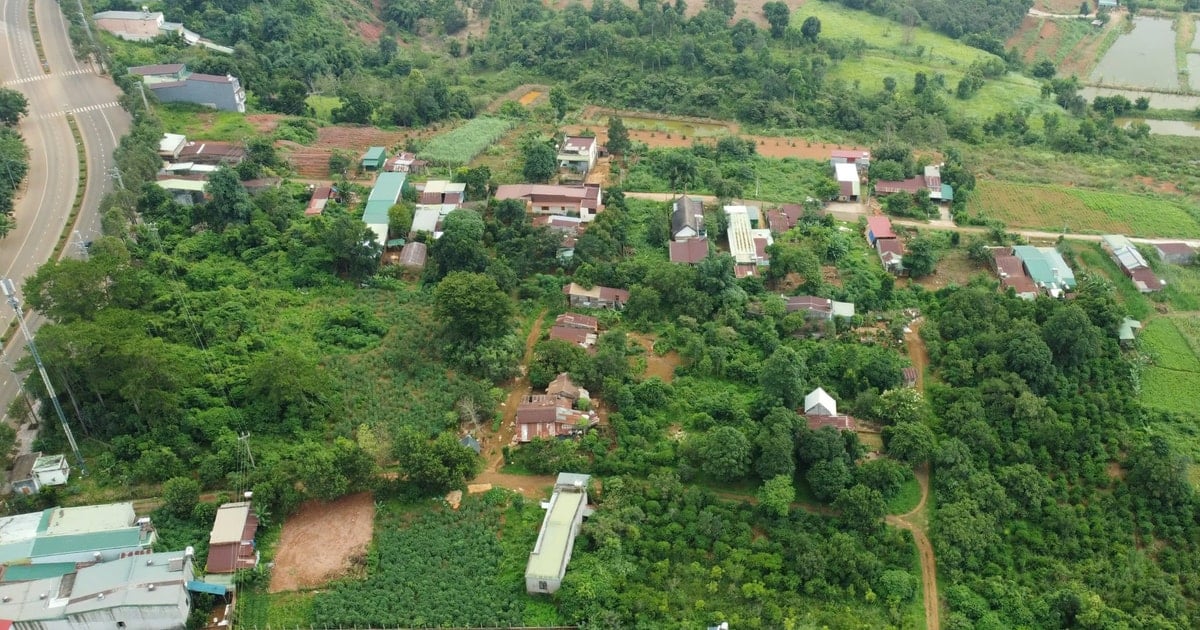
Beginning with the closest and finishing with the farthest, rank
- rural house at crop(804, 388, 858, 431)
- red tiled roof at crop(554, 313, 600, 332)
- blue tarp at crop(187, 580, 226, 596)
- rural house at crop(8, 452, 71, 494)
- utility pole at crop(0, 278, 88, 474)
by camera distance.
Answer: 1. blue tarp at crop(187, 580, 226, 596)
2. rural house at crop(8, 452, 71, 494)
3. utility pole at crop(0, 278, 88, 474)
4. rural house at crop(804, 388, 858, 431)
5. red tiled roof at crop(554, 313, 600, 332)

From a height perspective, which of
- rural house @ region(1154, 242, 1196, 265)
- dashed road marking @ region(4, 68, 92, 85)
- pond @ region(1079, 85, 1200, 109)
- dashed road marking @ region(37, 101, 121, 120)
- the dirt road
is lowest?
dashed road marking @ region(37, 101, 121, 120)

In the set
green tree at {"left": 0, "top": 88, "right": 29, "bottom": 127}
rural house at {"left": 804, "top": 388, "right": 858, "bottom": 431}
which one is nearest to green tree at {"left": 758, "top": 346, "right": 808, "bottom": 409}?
rural house at {"left": 804, "top": 388, "right": 858, "bottom": 431}

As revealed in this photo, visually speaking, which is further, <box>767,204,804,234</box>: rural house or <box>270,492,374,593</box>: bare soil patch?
<box>767,204,804,234</box>: rural house

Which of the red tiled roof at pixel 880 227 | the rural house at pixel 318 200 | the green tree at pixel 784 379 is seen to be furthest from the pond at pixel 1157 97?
the rural house at pixel 318 200

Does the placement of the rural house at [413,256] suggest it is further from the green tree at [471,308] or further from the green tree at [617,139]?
the green tree at [617,139]

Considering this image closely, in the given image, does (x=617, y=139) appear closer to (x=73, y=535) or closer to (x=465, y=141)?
(x=465, y=141)

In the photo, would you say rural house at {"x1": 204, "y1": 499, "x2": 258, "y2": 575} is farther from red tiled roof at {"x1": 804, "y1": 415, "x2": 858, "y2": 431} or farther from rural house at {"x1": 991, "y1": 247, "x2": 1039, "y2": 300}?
rural house at {"x1": 991, "y1": 247, "x2": 1039, "y2": 300}

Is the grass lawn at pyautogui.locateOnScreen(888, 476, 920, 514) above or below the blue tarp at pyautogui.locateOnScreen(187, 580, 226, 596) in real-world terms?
above

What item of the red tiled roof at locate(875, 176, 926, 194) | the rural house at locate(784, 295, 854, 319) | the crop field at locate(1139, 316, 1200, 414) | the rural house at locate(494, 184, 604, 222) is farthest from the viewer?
the red tiled roof at locate(875, 176, 926, 194)

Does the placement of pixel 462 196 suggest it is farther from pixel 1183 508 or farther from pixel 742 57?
pixel 1183 508
